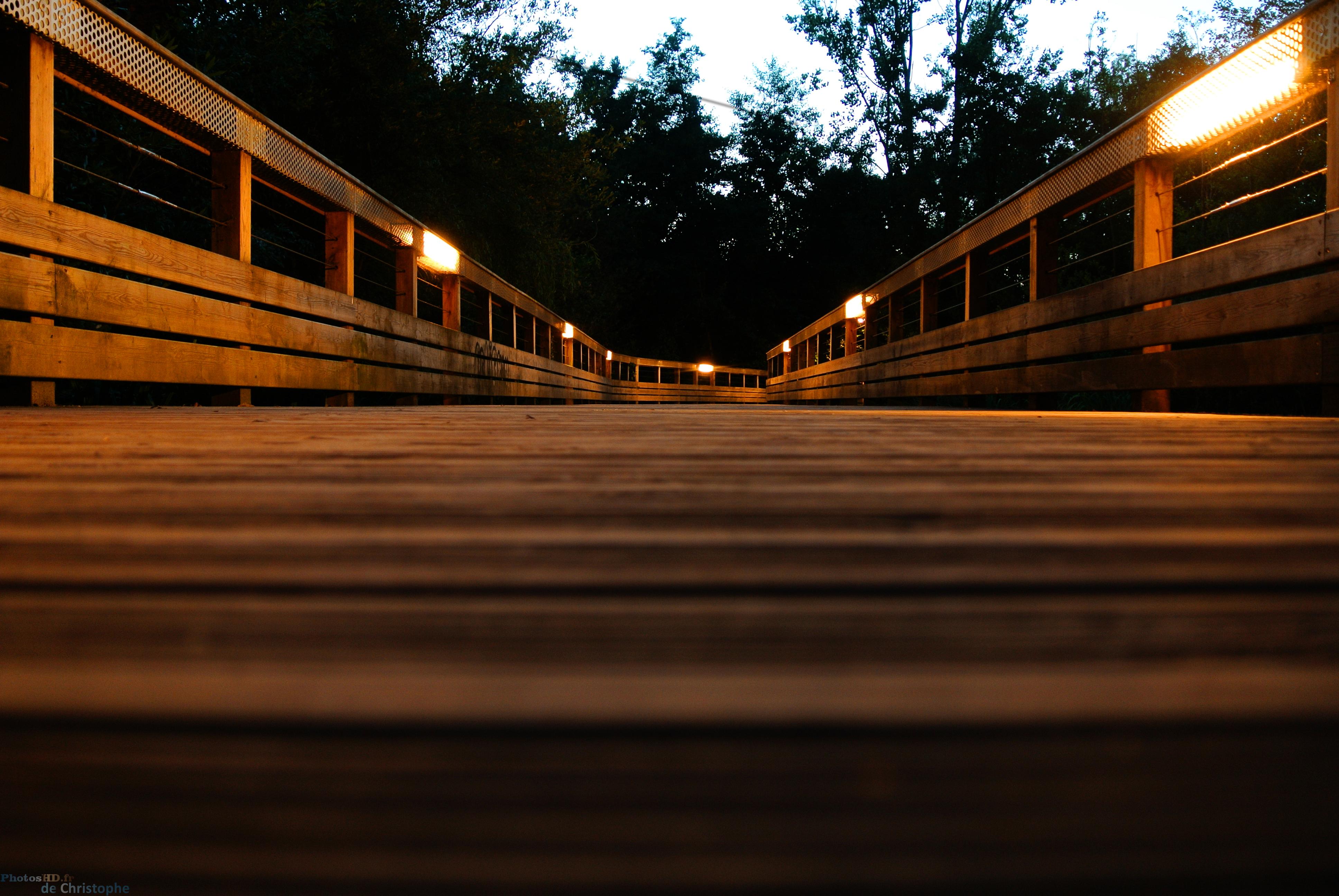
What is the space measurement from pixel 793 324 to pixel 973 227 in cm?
2742

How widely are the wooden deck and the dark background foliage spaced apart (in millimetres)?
7886

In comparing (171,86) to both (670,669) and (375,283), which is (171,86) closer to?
(375,283)

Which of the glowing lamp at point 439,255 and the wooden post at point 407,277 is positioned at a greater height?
the glowing lamp at point 439,255

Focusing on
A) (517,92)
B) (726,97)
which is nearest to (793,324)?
(726,97)

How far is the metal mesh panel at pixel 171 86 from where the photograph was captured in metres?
2.99

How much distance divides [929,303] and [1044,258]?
7.94 ft

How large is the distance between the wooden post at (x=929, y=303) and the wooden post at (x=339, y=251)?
5183 mm

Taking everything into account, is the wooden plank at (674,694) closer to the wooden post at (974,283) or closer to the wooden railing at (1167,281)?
the wooden railing at (1167,281)

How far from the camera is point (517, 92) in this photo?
12781mm

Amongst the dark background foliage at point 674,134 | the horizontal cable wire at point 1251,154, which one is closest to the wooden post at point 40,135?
the dark background foliage at point 674,134

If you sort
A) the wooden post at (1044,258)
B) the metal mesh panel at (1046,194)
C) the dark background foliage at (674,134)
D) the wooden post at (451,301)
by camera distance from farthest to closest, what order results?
the dark background foliage at (674,134)
the wooden post at (451,301)
the wooden post at (1044,258)
the metal mesh panel at (1046,194)

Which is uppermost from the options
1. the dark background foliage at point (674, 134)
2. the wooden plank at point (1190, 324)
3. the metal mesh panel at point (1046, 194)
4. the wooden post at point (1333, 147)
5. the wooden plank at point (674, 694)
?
the dark background foliage at point (674, 134)

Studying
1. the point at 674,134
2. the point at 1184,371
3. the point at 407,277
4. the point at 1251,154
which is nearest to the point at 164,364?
the point at 407,277

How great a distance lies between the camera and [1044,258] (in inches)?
201
